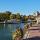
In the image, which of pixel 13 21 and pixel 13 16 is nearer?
pixel 13 21

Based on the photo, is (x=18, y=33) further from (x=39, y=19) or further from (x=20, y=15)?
(x=20, y=15)

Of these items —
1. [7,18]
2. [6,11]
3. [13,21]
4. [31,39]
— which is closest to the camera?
[31,39]

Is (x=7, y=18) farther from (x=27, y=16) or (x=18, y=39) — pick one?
(x=18, y=39)

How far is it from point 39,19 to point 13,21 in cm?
5400

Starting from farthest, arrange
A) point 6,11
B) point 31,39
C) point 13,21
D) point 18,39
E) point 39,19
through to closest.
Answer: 1. point 6,11
2. point 13,21
3. point 39,19
4. point 31,39
5. point 18,39

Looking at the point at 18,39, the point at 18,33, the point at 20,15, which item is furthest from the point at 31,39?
the point at 20,15

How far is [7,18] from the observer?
362 ft

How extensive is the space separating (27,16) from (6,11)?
1369 cm

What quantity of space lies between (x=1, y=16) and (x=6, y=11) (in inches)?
535

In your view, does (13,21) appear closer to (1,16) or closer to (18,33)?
(1,16)

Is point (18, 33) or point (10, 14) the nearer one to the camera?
point (18, 33)

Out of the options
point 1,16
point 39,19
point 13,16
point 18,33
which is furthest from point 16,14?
point 18,33

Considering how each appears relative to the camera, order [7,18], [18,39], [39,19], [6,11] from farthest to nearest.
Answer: [6,11] → [7,18] → [39,19] → [18,39]

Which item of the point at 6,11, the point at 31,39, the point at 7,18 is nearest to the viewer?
the point at 31,39
